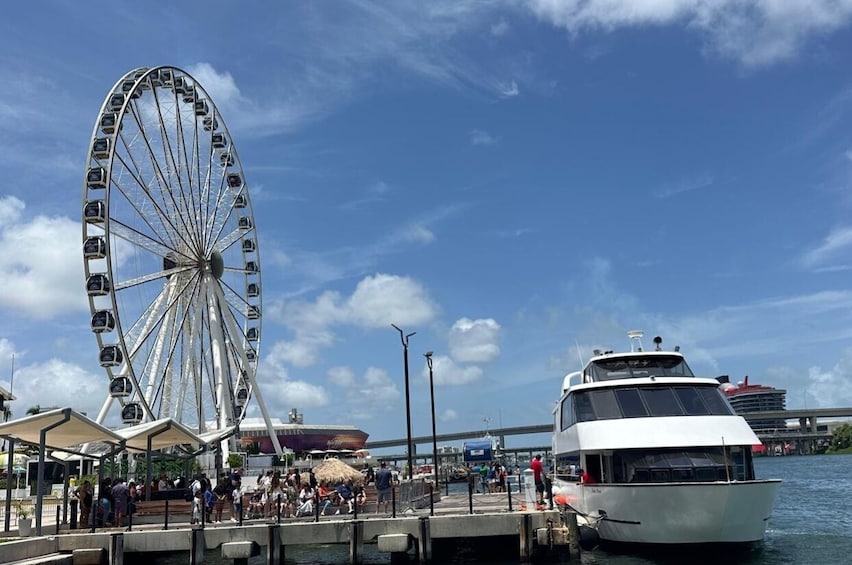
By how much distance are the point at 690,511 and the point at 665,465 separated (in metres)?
1.49

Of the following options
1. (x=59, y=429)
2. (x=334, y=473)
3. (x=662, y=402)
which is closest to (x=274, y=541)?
(x=59, y=429)

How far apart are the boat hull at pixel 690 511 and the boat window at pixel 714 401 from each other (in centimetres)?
271

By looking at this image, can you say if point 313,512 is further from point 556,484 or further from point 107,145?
point 107,145

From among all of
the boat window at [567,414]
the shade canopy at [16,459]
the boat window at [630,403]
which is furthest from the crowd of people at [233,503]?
the shade canopy at [16,459]

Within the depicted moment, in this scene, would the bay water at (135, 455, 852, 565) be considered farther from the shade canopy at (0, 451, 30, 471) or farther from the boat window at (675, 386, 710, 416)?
the shade canopy at (0, 451, 30, 471)

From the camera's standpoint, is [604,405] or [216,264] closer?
[604,405]

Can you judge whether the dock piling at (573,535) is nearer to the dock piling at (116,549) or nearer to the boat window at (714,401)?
the boat window at (714,401)

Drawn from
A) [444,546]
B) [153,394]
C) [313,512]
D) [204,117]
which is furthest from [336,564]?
[204,117]

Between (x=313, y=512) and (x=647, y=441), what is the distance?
38.2 feet

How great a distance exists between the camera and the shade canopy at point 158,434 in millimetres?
32500

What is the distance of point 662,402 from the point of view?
90.6 ft

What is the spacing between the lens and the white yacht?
24906 millimetres

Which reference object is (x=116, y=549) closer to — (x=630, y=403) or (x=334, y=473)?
(x=630, y=403)

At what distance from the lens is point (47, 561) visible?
78.5 ft
